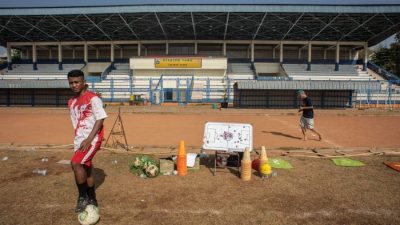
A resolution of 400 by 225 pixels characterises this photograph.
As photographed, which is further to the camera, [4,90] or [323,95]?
[4,90]

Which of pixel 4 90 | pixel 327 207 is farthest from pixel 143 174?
pixel 4 90

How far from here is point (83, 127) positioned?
3.87 meters

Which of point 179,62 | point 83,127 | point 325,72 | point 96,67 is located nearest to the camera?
point 83,127

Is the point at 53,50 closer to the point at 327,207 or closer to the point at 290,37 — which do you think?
the point at 290,37

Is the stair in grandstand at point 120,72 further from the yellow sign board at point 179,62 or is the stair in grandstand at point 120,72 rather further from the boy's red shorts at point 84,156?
the boy's red shorts at point 84,156

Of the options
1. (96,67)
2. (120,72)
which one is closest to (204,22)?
(120,72)

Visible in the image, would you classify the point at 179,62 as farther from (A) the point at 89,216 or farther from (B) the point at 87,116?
(A) the point at 89,216

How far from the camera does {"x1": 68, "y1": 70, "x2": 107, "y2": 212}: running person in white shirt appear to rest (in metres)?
3.75

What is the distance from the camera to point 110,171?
604 cm

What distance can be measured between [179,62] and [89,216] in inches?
1314

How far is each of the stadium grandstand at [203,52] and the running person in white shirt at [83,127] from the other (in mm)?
22563

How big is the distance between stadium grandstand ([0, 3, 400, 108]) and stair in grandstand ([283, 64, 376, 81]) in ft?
0.52

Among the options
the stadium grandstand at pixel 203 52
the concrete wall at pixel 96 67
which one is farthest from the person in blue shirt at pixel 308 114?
the concrete wall at pixel 96 67

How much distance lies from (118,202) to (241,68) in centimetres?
3788
